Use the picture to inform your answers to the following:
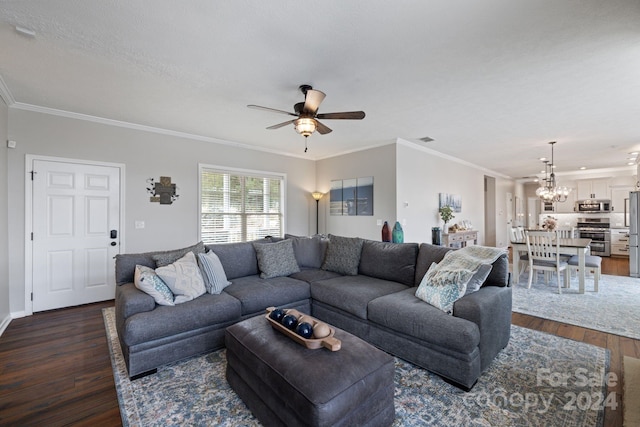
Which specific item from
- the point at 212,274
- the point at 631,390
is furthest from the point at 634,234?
the point at 212,274

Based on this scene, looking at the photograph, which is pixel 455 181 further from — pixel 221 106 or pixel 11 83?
pixel 11 83

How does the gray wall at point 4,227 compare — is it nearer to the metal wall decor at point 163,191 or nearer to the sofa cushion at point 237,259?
the metal wall decor at point 163,191

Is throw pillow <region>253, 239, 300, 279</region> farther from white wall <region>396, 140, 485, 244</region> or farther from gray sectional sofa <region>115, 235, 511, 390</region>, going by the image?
white wall <region>396, 140, 485, 244</region>

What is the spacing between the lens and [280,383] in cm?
154

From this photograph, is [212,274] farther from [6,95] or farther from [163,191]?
[6,95]

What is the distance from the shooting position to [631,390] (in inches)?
79.8

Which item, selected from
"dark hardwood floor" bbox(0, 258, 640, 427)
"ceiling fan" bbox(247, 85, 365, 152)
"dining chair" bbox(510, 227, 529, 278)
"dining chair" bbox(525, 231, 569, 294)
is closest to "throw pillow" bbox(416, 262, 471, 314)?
"dark hardwood floor" bbox(0, 258, 640, 427)

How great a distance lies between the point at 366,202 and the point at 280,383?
182 inches

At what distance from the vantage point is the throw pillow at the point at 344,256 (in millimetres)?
3615

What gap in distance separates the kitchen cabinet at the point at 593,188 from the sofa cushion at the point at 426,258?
9.13 m

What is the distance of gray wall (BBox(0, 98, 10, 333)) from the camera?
324cm

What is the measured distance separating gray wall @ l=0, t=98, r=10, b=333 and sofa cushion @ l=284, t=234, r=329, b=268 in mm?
3380

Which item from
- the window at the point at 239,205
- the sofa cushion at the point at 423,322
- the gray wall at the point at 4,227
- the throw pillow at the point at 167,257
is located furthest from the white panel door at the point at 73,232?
the sofa cushion at the point at 423,322

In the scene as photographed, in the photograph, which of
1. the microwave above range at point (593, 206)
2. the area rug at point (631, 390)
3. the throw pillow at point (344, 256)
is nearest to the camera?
the area rug at point (631, 390)
